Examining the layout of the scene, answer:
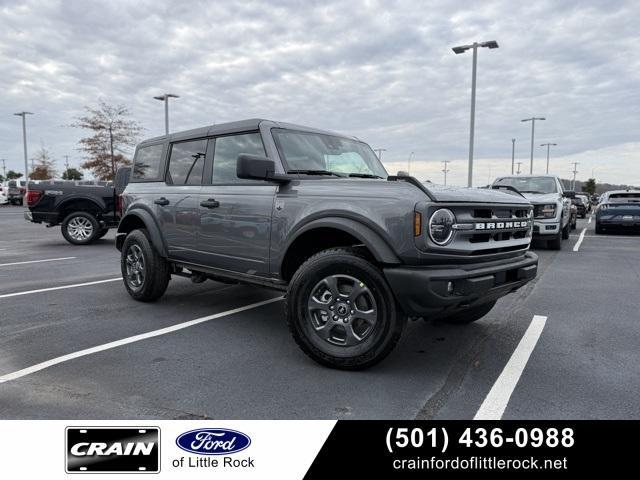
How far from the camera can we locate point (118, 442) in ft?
8.04

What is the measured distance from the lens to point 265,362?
12.6 ft

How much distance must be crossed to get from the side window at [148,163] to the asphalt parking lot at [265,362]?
1474 millimetres

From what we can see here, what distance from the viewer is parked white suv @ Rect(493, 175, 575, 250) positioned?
11039mm

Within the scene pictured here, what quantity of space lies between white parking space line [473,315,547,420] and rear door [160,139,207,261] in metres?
3.05

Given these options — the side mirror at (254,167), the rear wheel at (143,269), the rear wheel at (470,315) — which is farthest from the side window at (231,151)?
the rear wheel at (470,315)

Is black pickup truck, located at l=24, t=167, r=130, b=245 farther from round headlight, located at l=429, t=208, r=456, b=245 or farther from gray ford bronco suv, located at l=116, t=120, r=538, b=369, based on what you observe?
round headlight, located at l=429, t=208, r=456, b=245

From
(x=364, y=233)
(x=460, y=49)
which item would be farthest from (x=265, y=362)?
(x=460, y=49)

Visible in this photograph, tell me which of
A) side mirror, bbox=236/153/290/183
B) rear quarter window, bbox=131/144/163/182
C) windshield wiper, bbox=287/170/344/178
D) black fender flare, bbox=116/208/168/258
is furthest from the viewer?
rear quarter window, bbox=131/144/163/182

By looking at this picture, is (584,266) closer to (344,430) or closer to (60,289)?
(344,430)

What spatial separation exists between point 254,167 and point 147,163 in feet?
8.99

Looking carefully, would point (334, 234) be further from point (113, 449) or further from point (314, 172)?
point (113, 449)

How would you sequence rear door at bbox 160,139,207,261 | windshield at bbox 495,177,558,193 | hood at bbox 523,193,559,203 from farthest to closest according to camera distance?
windshield at bbox 495,177,558,193, hood at bbox 523,193,559,203, rear door at bbox 160,139,207,261

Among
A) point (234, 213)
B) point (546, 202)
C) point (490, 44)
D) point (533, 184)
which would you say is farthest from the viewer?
point (490, 44)

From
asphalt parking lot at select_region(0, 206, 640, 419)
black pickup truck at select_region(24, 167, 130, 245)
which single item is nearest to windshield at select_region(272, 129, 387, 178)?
asphalt parking lot at select_region(0, 206, 640, 419)
